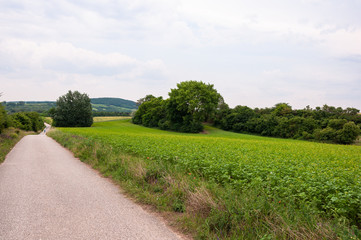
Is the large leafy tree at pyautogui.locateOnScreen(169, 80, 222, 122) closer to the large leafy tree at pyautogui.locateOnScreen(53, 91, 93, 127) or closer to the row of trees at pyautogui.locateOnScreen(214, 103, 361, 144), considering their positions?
the row of trees at pyautogui.locateOnScreen(214, 103, 361, 144)

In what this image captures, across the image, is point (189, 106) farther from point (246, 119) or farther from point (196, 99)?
point (246, 119)

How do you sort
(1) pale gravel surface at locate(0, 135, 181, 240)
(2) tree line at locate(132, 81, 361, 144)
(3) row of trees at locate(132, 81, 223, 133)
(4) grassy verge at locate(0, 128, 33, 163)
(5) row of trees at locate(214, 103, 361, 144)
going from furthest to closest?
(3) row of trees at locate(132, 81, 223, 133)
(2) tree line at locate(132, 81, 361, 144)
(5) row of trees at locate(214, 103, 361, 144)
(4) grassy verge at locate(0, 128, 33, 163)
(1) pale gravel surface at locate(0, 135, 181, 240)

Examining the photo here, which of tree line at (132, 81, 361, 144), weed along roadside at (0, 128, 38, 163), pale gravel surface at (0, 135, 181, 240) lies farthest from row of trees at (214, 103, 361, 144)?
weed along roadside at (0, 128, 38, 163)

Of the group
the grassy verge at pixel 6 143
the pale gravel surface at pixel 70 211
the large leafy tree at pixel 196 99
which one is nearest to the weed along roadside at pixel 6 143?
the grassy verge at pixel 6 143

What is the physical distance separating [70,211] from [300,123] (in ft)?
218

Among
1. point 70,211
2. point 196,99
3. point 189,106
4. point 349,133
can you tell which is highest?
point 196,99

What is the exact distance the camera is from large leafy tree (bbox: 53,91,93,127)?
3137 inches

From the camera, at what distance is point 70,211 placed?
578cm

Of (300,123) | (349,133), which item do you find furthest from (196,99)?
(349,133)

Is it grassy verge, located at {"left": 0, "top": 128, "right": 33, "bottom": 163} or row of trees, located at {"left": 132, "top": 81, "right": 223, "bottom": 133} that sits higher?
row of trees, located at {"left": 132, "top": 81, "right": 223, "bottom": 133}

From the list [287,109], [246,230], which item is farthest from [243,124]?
[246,230]

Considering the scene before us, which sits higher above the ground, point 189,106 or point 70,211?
point 189,106

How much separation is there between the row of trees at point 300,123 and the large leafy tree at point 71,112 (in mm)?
46905

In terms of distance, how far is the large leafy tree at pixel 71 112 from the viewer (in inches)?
3137
